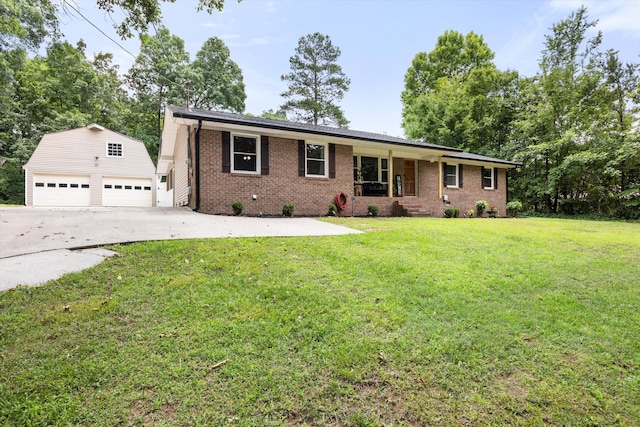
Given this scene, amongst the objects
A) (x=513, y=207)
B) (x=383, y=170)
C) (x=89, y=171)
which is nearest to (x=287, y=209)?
(x=383, y=170)

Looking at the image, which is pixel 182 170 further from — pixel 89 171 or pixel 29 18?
pixel 89 171

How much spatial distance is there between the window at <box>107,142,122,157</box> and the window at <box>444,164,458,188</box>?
64.1 ft

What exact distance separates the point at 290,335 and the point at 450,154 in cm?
1484

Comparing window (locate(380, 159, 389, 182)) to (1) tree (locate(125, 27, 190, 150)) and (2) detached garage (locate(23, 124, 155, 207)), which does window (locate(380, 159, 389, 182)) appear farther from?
(1) tree (locate(125, 27, 190, 150))

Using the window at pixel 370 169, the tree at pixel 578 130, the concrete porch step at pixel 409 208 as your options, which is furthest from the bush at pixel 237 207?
the tree at pixel 578 130

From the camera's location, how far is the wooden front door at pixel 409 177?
636 inches

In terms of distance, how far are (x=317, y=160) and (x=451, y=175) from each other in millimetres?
8322

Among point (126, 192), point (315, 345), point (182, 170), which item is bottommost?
Result: point (315, 345)

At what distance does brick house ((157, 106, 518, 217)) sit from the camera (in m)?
10.2

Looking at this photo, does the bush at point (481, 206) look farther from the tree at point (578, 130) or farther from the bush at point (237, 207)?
the bush at point (237, 207)

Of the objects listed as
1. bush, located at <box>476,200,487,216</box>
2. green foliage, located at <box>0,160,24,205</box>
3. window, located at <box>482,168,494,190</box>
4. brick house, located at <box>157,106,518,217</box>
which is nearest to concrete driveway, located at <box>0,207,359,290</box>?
brick house, located at <box>157,106,518,217</box>

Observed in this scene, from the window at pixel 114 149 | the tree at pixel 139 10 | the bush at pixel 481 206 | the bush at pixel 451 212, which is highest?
the window at pixel 114 149

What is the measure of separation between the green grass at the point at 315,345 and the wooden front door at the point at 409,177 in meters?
11.8

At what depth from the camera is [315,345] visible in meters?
2.64
